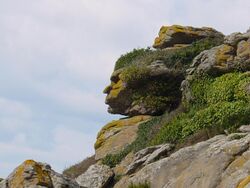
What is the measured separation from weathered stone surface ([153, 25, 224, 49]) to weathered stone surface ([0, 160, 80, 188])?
1980 cm

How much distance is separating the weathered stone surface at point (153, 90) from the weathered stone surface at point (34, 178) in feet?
47.6

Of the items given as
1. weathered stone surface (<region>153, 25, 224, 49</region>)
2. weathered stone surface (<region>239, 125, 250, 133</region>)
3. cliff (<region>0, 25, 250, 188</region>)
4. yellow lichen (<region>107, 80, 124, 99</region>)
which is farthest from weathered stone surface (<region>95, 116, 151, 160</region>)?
weathered stone surface (<region>239, 125, 250, 133</region>)

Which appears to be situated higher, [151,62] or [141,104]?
[151,62]

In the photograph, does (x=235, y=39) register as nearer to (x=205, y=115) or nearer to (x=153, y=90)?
(x=153, y=90)

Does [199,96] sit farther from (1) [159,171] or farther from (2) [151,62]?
(1) [159,171]

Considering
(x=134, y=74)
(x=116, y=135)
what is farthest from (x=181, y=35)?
(x=116, y=135)

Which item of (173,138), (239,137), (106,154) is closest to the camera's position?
(239,137)

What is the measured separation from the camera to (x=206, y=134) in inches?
765

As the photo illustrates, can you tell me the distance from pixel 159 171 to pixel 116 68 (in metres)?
18.1

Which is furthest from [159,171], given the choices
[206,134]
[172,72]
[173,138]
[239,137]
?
[172,72]

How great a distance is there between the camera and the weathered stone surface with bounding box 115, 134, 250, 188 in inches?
519

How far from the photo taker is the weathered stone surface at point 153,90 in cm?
2945

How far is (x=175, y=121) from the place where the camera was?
23094mm

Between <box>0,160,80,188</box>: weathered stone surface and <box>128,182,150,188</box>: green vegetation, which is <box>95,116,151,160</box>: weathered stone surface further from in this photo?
<box>0,160,80,188</box>: weathered stone surface
